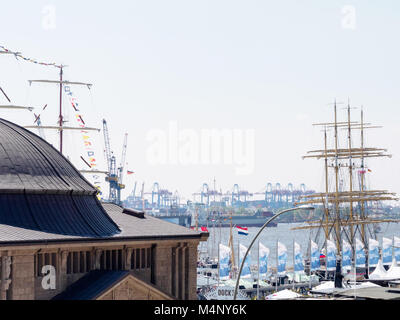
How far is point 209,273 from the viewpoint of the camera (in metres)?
138

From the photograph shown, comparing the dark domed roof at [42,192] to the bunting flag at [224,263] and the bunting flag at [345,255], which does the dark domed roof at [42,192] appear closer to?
the bunting flag at [224,263]

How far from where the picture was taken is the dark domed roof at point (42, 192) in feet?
137

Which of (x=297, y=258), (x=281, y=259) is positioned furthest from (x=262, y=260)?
(x=297, y=258)

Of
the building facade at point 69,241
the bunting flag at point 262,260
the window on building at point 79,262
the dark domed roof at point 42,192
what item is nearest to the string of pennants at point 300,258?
the bunting flag at point 262,260

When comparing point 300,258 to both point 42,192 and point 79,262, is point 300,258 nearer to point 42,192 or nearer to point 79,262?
point 79,262

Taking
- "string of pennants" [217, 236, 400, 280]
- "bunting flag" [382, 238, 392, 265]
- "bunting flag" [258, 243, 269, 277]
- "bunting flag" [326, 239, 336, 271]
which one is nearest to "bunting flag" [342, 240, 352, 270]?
"string of pennants" [217, 236, 400, 280]

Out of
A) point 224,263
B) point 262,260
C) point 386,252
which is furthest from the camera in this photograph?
point 386,252

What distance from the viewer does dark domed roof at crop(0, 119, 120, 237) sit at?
4188 cm

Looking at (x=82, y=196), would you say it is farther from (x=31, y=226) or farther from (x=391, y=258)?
(x=391, y=258)

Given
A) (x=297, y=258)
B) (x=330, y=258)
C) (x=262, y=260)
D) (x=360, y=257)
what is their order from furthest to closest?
(x=360, y=257) < (x=330, y=258) < (x=297, y=258) < (x=262, y=260)

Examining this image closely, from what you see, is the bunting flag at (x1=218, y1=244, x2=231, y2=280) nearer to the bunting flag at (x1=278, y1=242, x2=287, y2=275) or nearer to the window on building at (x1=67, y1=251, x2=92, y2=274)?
the bunting flag at (x1=278, y1=242, x2=287, y2=275)

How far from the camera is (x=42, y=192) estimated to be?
43.2 metres

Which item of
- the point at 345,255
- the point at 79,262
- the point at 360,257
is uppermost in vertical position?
the point at 79,262
